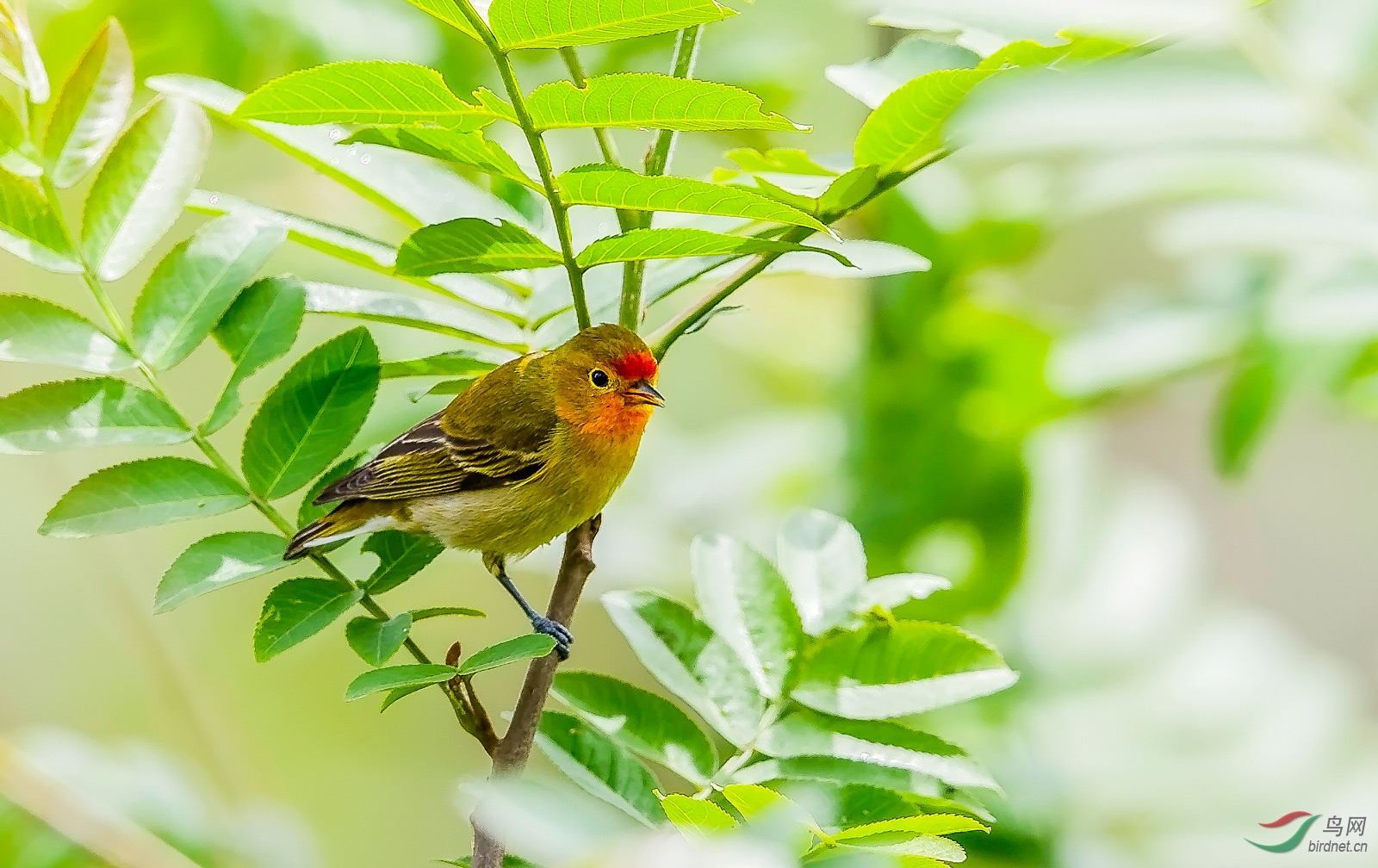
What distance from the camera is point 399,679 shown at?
1.22 metres

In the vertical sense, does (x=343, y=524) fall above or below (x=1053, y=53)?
below

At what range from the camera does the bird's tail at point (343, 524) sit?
1556 millimetres

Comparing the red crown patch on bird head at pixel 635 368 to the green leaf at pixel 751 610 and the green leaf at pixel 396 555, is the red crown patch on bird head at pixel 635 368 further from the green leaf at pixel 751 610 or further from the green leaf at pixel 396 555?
the green leaf at pixel 751 610

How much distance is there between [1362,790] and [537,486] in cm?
162

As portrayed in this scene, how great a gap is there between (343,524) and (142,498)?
470 mm

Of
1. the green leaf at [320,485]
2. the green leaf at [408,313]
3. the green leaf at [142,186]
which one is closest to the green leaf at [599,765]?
the green leaf at [320,485]

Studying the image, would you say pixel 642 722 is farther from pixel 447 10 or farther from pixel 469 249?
pixel 447 10

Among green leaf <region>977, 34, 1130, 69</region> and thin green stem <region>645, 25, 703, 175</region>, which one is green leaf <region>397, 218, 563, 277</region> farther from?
green leaf <region>977, 34, 1130, 69</region>

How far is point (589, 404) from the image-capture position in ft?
8.71

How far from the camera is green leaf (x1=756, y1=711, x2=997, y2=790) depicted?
4.22 ft

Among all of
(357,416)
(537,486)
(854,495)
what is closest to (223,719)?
(537,486)

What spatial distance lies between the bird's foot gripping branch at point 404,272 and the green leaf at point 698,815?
253 mm

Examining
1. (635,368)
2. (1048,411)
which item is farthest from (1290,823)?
(635,368)

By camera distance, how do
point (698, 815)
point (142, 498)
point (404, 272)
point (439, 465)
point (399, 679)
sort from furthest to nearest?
point (439, 465) < point (142, 498) < point (404, 272) < point (399, 679) < point (698, 815)
